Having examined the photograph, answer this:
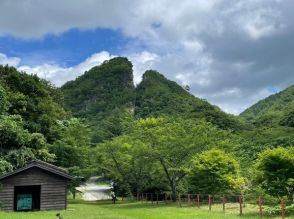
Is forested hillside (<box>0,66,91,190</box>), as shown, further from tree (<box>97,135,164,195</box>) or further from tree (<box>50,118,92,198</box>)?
tree (<box>97,135,164,195</box>)

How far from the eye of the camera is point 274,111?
120 m

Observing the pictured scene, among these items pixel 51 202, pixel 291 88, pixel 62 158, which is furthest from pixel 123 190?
pixel 291 88

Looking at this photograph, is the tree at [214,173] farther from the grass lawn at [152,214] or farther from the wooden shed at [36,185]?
the wooden shed at [36,185]

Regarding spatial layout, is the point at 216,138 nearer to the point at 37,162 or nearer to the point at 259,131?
the point at 37,162

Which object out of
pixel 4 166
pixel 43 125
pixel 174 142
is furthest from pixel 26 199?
pixel 174 142

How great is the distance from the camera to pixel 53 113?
4700 cm

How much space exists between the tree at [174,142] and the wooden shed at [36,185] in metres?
8.56

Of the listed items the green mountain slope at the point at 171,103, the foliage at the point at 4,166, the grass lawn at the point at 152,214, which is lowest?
the grass lawn at the point at 152,214

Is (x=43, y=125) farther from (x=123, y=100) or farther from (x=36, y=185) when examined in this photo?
(x=123, y=100)

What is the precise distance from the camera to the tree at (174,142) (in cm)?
3791

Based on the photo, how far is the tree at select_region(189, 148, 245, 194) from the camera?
35438 mm

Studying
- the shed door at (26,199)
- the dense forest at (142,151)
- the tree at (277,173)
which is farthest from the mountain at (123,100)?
the tree at (277,173)

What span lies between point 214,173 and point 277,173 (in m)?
10.8

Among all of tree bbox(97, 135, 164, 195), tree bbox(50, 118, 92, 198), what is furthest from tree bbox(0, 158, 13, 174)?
tree bbox(97, 135, 164, 195)
